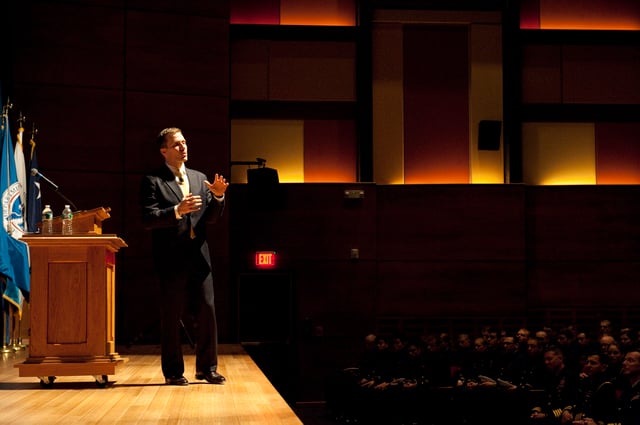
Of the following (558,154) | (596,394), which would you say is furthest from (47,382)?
(558,154)

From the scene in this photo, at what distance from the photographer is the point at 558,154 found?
11039 millimetres

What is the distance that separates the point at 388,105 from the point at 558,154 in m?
2.24

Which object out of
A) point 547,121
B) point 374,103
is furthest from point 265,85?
point 547,121

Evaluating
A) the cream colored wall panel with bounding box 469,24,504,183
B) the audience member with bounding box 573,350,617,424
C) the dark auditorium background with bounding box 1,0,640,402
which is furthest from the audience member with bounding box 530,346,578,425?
the cream colored wall panel with bounding box 469,24,504,183

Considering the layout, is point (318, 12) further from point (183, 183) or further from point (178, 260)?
point (178, 260)

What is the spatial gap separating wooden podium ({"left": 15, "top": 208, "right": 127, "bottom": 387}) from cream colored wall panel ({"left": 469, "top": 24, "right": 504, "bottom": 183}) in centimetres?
735

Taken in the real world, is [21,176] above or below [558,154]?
below

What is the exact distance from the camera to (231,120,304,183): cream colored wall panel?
422 inches

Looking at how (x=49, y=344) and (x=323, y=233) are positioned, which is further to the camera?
(x=323, y=233)

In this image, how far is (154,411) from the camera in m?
A: 3.23

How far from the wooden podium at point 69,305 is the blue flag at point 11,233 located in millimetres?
2676

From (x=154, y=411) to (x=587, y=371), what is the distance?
4437 millimetres

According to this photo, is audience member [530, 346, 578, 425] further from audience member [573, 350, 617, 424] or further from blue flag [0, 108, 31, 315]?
blue flag [0, 108, 31, 315]

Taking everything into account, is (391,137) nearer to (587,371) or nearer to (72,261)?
(587,371)
